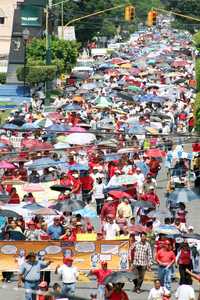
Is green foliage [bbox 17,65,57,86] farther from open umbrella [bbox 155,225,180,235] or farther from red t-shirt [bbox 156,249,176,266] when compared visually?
red t-shirt [bbox 156,249,176,266]

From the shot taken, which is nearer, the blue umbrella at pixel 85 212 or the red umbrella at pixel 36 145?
the blue umbrella at pixel 85 212

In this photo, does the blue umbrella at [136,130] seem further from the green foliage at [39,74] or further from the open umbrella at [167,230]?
the green foliage at [39,74]

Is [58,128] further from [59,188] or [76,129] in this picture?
[59,188]

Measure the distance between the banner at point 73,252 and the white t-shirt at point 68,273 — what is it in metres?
1.52

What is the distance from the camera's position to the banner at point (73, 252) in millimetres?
23812

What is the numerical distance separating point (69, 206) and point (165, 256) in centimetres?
432

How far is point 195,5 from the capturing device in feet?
562

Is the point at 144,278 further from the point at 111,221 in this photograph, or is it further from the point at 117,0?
the point at 117,0

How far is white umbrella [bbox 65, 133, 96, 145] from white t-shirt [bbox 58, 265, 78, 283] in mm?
17220

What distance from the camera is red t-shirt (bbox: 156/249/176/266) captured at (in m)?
23.4

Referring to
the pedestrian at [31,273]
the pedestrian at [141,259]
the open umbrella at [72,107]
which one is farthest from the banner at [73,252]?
the open umbrella at [72,107]

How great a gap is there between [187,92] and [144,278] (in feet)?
142

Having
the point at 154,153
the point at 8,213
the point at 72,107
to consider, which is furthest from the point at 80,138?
the point at 72,107

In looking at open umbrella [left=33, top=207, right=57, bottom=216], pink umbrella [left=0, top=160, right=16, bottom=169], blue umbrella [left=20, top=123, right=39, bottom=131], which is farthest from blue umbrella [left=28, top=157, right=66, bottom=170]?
blue umbrella [left=20, top=123, right=39, bottom=131]
